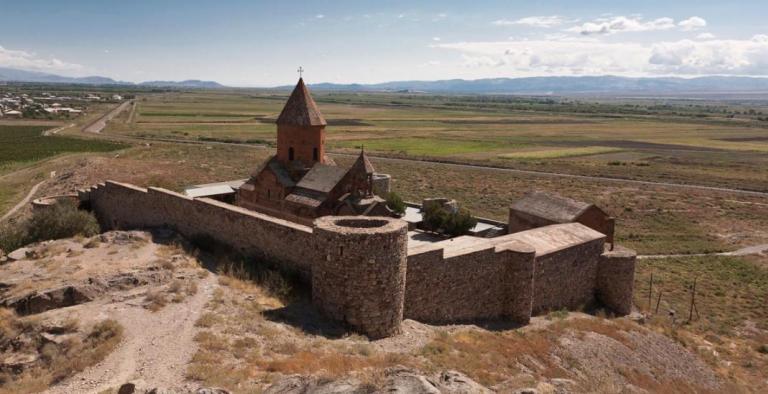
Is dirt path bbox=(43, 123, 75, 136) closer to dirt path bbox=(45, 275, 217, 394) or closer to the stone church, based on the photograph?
the stone church

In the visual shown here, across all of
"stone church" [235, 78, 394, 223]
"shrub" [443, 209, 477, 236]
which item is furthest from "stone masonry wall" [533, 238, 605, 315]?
"stone church" [235, 78, 394, 223]

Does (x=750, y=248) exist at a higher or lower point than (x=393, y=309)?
lower

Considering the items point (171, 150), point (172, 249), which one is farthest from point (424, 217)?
point (171, 150)

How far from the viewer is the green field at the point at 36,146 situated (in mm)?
53188

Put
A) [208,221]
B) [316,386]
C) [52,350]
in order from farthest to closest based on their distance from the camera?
[208,221], [52,350], [316,386]

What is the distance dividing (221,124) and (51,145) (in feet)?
140

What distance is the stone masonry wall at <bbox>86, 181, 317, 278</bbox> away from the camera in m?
13.7

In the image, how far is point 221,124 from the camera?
4053 inches

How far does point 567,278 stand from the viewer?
54.7 feet

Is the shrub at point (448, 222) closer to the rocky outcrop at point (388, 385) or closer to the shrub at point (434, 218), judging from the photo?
the shrub at point (434, 218)

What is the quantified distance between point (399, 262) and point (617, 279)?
9.64 metres

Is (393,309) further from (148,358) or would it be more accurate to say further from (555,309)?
(555,309)

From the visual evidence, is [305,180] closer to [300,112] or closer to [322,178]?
[322,178]

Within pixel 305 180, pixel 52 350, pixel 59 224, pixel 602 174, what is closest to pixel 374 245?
pixel 52 350
